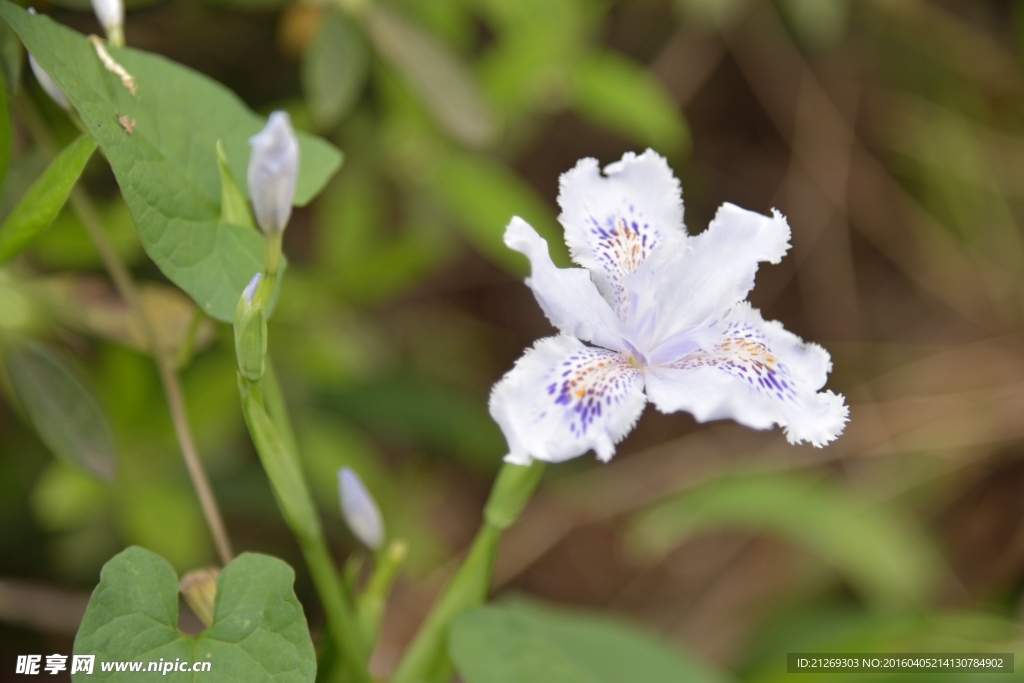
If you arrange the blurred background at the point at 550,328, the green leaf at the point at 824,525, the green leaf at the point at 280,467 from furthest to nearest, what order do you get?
the green leaf at the point at 824,525, the blurred background at the point at 550,328, the green leaf at the point at 280,467

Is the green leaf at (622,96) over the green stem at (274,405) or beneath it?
A: over

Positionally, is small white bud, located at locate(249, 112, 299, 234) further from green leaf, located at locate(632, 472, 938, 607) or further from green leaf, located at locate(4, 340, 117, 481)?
green leaf, located at locate(632, 472, 938, 607)

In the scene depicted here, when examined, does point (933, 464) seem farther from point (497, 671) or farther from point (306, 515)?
point (306, 515)

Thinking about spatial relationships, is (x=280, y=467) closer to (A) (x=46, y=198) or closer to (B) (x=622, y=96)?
(A) (x=46, y=198)

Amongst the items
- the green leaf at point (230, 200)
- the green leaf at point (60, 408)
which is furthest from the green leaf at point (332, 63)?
the green leaf at point (60, 408)

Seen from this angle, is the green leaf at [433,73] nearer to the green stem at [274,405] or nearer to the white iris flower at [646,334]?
the white iris flower at [646,334]

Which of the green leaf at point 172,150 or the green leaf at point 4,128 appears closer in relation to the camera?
the green leaf at point 172,150

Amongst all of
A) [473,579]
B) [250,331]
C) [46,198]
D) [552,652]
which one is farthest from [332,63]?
[552,652]
